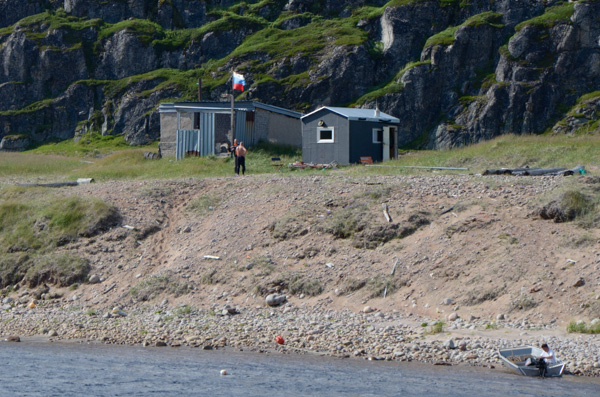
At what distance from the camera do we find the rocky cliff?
6184 cm

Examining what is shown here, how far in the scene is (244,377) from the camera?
535 inches

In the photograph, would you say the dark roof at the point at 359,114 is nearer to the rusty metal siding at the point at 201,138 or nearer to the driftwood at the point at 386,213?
the rusty metal siding at the point at 201,138

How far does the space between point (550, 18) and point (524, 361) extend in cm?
5728

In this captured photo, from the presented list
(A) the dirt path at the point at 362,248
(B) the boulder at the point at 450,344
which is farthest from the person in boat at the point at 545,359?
(A) the dirt path at the point at 362,248

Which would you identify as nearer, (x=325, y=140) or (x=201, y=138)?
(x=325, y=140)

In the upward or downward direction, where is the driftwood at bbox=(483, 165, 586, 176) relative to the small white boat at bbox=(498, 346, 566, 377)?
upward

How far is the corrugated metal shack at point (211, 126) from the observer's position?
40.9 metres

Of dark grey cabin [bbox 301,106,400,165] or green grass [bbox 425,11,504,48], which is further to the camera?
green grass [bbox 425,11,504,48]

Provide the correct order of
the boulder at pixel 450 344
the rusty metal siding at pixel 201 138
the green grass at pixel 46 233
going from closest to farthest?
the boulder at pixel 450 344
the green grass at pixel 46 233
the rusty metal siding at pixel 201 138

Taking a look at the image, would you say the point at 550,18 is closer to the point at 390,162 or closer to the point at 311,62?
the point at 311,62

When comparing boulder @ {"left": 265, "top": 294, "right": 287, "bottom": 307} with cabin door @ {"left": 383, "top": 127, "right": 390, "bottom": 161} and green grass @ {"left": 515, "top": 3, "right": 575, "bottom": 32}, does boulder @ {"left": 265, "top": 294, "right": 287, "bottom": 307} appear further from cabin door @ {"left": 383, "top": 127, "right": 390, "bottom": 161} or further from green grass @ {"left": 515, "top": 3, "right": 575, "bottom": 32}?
green grass @ {"left": 515, "top": 3, "right": 575, "bottom": 32}

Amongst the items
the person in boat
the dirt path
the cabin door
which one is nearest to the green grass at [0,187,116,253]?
the dirt path

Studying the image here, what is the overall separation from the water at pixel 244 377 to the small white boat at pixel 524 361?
17 cm

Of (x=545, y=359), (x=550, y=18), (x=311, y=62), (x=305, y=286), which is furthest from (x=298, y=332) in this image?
(x=550, y=18)
